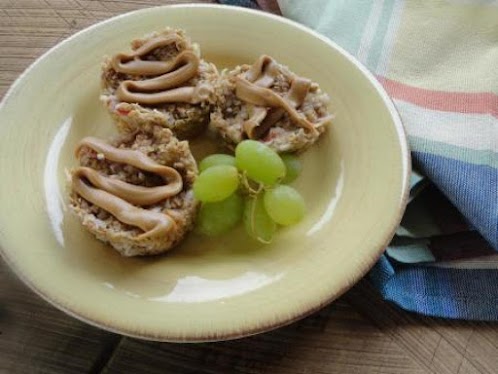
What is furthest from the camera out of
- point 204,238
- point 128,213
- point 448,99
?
point 448,99

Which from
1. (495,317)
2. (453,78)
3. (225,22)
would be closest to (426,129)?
(453,78)

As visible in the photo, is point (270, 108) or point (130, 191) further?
point (270, 108)

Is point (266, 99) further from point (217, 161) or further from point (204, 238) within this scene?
point (204, 238)

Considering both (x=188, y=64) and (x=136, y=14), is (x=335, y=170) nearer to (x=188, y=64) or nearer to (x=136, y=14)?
(x=188, y=64)

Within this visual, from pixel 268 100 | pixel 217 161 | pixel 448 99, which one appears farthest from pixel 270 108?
pixel 448 99

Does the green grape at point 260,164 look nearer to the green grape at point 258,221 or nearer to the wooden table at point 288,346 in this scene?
the green grape at point 258,221

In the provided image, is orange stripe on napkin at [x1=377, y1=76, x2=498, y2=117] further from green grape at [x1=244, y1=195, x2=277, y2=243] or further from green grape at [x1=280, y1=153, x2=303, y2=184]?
green grape at [x1=244, y1=195, x2=277, y2=243]

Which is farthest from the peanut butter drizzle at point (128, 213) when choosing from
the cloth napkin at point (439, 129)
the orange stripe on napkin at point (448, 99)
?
the orange stripe on napkin at point (448, 99)
